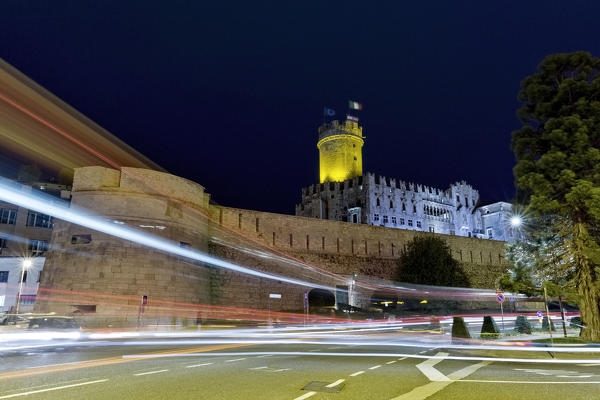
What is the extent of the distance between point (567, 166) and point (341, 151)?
5036 cm

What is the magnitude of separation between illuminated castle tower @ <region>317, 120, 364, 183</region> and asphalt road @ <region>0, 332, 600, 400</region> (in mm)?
54897

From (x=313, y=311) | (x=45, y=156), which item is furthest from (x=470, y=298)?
(x=45, y=156)

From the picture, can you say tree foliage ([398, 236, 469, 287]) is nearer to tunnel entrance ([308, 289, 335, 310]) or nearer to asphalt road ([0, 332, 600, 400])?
tunnel entrance ([308, 289, 335, 310])

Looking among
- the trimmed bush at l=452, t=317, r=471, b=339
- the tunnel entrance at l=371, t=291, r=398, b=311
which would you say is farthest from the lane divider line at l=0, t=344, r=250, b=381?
the tunnel entrance at l=371, t=291, r=398, b=311

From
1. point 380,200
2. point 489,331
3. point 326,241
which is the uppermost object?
point 380,200

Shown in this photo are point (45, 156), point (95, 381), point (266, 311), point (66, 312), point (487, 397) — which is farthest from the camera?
point (45, 156)

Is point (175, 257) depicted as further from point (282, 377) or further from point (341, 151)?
point (341, 151)

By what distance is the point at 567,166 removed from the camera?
50.9ft

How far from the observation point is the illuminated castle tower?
65062mm

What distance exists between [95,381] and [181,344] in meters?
7.65

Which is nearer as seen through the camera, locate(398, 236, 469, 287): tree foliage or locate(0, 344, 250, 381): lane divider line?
locate(0, 344, 250, 381): lane divider line

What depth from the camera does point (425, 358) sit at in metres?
10.6

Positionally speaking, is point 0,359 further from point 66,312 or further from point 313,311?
point 313,311

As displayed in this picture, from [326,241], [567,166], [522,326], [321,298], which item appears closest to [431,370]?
[567,166]
